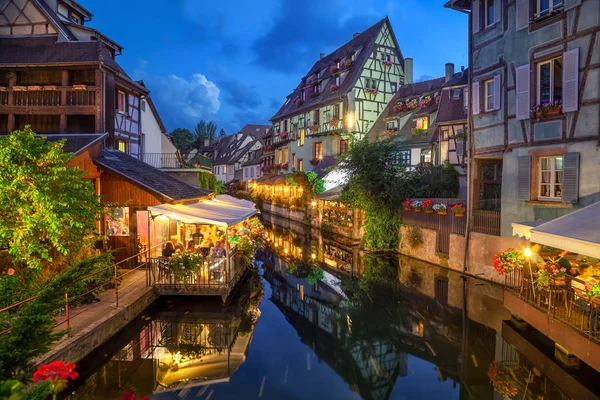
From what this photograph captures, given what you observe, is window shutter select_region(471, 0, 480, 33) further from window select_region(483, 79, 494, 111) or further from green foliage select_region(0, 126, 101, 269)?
green foliage select_region(0, 126, 101, 269)

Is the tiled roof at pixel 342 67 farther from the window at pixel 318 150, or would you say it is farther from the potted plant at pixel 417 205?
the potted plant at pixel 417 205

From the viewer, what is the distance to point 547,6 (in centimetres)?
1209

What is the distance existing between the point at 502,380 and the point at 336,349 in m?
3.30

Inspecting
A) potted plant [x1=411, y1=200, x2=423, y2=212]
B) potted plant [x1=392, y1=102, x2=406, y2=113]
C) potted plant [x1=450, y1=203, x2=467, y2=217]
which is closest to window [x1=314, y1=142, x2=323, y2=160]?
potted plant [x1=392, y1=102, x2=406, y2=113]

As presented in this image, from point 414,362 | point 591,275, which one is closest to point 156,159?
point 414,362

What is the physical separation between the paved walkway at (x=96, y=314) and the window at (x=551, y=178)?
1153cm

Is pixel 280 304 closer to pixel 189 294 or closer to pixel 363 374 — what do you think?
pixel 189 294

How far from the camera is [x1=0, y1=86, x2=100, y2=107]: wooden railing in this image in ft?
62.3

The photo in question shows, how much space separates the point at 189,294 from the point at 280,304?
279cm

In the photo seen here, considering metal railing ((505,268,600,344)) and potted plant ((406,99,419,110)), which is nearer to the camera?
metal railing ((505,268,600,344))

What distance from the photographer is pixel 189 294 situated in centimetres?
1168

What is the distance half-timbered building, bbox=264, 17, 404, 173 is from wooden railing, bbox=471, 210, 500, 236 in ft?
58.4

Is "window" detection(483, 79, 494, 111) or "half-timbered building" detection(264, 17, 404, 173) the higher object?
"half-timbered building" detection(264, 17, 404, 173)

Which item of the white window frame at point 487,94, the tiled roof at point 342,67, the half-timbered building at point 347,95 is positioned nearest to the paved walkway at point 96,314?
the white window frame at point 487,94
